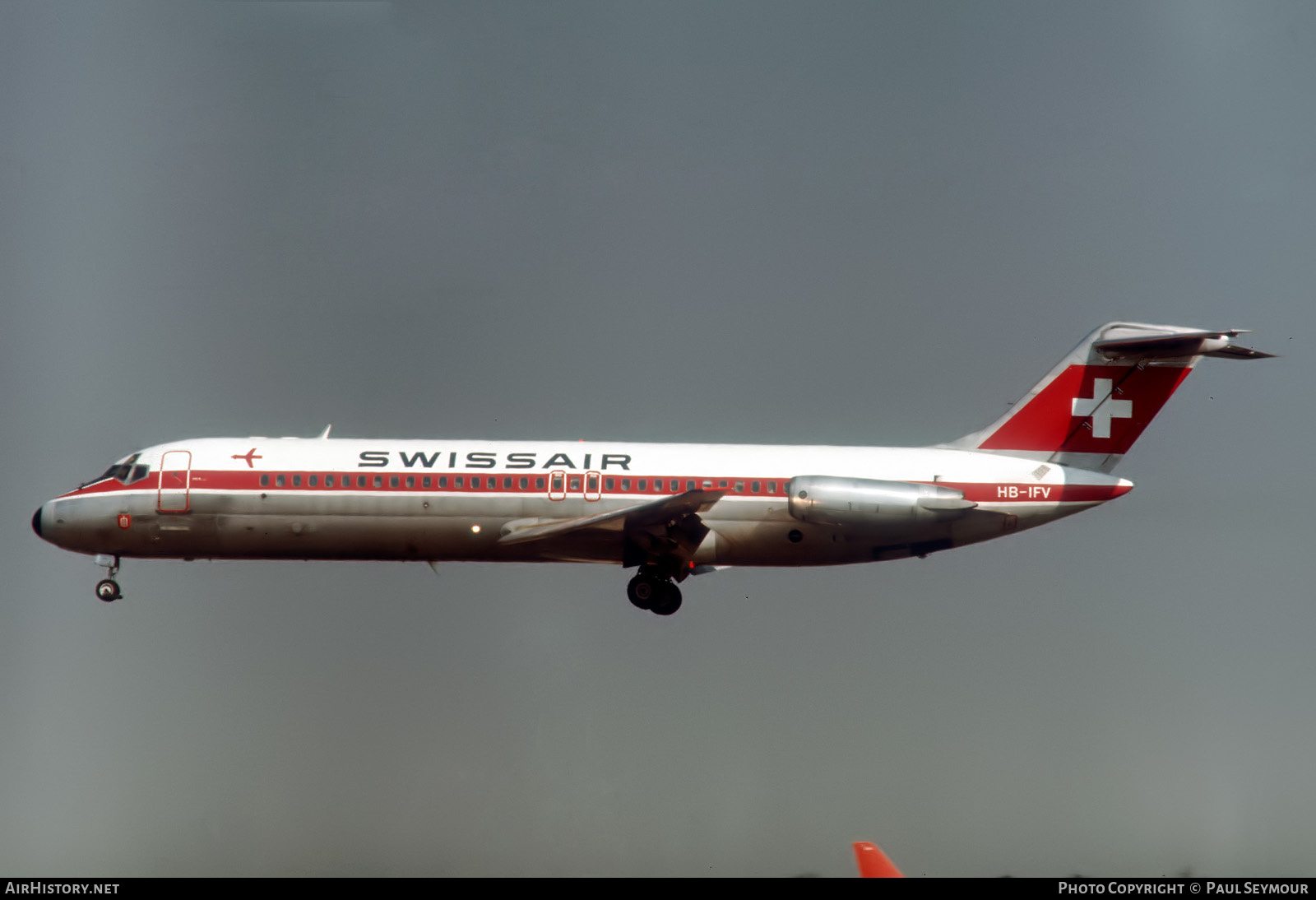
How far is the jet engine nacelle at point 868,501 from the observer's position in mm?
33500

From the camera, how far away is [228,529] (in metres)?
35.8

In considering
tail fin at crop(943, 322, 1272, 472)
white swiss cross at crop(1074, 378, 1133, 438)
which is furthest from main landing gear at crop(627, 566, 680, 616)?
white swiss cross at crop(1074, 378, 1133, 438)

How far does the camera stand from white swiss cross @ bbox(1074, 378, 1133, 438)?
36344 mm

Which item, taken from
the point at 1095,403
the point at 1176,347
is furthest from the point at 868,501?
the point at 1176,347

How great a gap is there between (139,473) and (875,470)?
55.3ft

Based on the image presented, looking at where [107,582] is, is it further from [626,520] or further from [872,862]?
[872,862]

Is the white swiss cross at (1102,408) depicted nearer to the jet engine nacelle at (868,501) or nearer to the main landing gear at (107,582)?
the jet engine nacelle at (868,501)

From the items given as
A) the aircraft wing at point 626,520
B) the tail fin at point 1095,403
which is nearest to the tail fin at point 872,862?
the aircraft wing at point 626,520

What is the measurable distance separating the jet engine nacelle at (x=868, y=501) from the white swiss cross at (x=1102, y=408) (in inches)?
174

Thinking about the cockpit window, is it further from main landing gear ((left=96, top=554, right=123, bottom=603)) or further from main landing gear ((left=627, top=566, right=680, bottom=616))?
main landing gear ((left=627, top=566, right=680, bottom=616))
